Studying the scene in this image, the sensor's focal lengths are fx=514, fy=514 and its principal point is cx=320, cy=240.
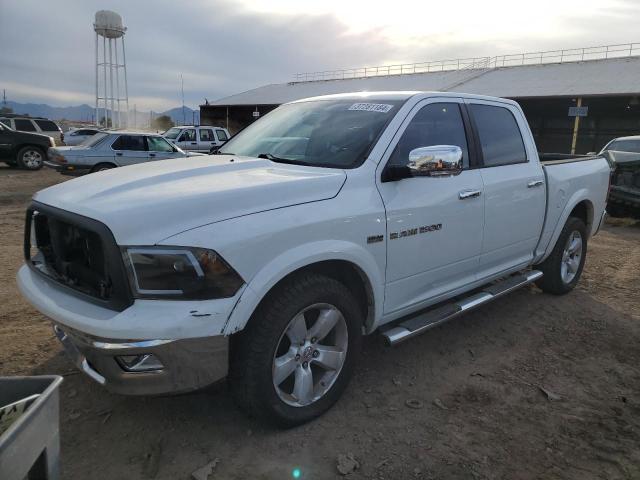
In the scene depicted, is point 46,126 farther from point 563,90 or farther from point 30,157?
point 563,90

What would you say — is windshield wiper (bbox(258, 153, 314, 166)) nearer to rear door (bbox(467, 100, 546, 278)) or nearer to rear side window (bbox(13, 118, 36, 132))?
rear door (bbox(467, 100, 546, 278))

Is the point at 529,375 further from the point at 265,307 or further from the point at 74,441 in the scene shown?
the point at 74,441

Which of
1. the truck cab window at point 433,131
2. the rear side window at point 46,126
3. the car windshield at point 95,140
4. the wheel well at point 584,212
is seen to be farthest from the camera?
the rear side window at point 46,126

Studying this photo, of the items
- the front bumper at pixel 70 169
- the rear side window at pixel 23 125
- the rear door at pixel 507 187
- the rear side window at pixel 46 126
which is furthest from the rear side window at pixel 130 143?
the rear door at pixel 507 187

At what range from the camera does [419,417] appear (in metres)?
3.06

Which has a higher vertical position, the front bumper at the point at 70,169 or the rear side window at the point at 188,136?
the rear side window at the point at 188,136

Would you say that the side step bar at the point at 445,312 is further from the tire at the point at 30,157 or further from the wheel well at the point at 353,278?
the tire at the point at 30,157

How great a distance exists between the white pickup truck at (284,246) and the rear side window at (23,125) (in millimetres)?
20121

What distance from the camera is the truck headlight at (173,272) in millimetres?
2285

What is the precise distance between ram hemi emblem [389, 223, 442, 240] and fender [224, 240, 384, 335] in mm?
224

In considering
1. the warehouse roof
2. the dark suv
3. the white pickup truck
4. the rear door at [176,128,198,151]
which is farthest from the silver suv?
the warehouse roof

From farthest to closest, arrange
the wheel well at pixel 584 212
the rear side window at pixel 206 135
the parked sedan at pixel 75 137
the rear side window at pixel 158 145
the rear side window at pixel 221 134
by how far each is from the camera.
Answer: the parked sedan at pixel 75 137 → the rear side window at pixel 221 134 → the rear side window at pixel 206 135 → the rear side window at pixel 158 145 → the wheel well at pixel 584 212

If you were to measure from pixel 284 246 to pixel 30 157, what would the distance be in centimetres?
1781

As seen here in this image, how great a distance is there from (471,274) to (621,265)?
13.1ft
